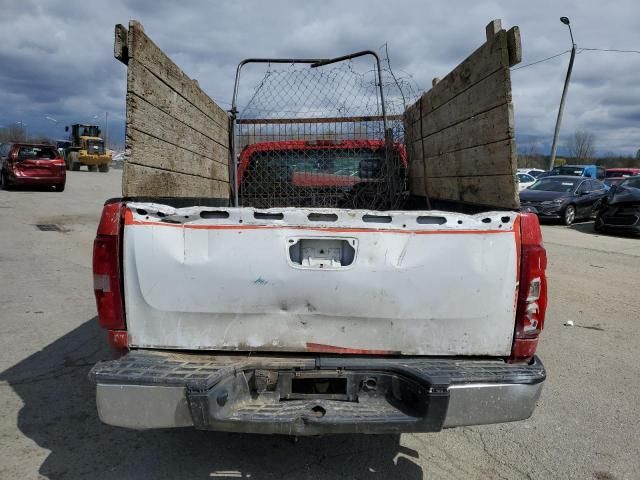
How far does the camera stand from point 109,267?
2.48 meters

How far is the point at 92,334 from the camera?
5.02 meters

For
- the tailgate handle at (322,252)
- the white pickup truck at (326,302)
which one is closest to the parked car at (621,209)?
the white pickup truck at (326,302)

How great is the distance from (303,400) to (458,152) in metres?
2.39

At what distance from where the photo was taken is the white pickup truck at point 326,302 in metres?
2.43

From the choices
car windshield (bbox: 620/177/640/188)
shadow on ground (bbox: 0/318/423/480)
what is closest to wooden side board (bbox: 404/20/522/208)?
shadow on ground (bbox: 0/318/423/480)

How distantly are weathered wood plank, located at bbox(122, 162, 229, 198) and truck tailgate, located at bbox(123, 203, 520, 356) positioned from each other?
53cm

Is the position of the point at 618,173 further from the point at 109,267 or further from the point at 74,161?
the point at 109,267

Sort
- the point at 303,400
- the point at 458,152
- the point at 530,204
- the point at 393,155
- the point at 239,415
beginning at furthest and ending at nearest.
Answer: the point at 530,204, the point at 393,155, the point at 458,152, the point at 303,400, the point at 239,415

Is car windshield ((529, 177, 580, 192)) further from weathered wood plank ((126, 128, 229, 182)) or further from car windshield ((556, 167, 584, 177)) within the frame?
car windshield ((556, 167, 584, 177))

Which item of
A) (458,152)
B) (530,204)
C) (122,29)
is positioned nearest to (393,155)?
(458,152)

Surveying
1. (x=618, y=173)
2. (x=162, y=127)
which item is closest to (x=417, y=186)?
(x=162, y=127)

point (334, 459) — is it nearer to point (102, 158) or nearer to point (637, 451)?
point (637, 451)

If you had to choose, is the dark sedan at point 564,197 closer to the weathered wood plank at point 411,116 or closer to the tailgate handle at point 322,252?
the weathered wood plank at point 411,116

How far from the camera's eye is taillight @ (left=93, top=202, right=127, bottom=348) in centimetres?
247
